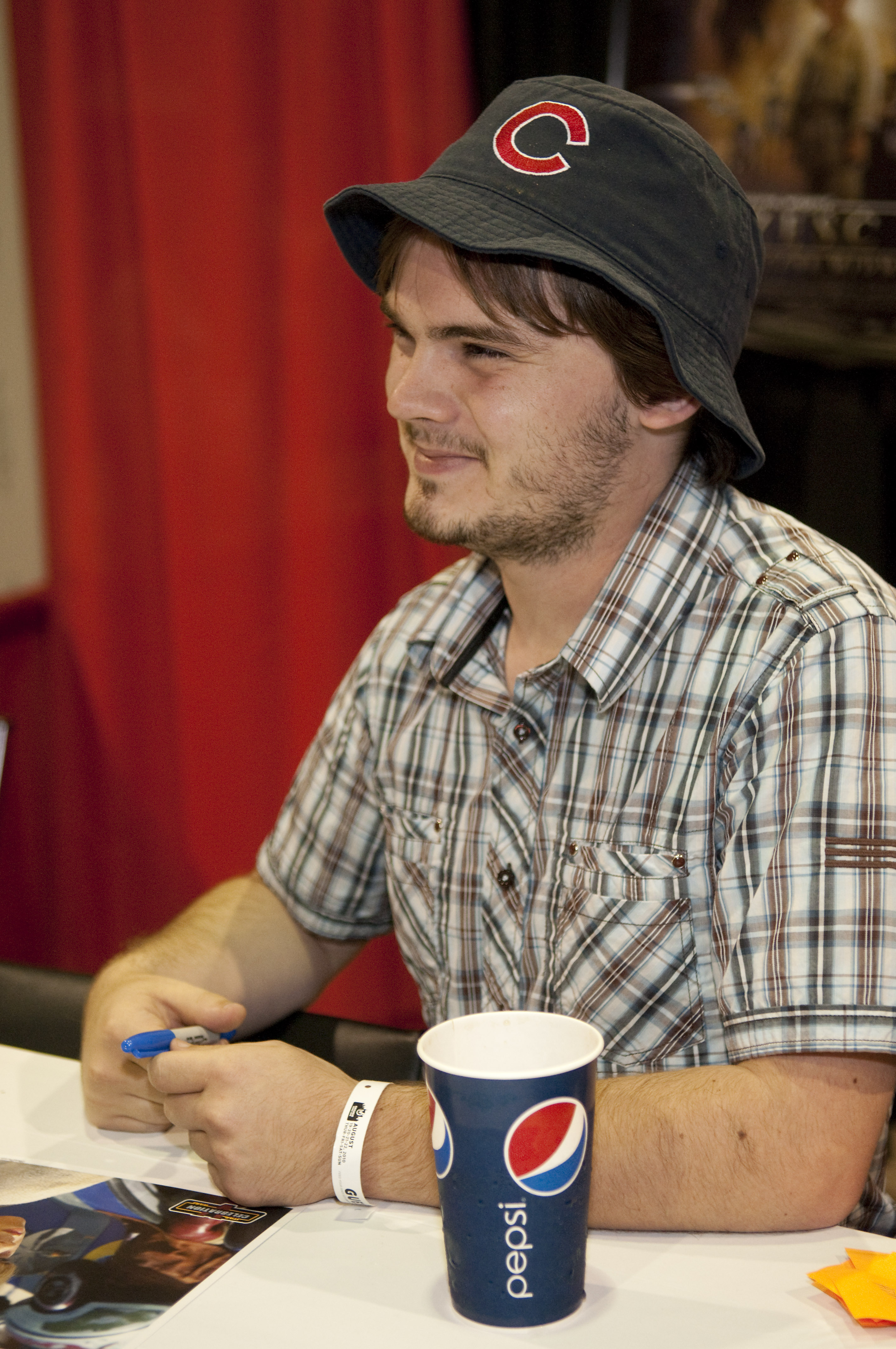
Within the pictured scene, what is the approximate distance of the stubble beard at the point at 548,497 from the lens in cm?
128

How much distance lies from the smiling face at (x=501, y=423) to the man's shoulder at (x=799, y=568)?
5.5 inches

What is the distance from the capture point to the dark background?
77.9 inches

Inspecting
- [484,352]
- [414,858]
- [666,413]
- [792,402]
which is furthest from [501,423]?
[792,402]

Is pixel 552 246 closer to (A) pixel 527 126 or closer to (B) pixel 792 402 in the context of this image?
(A) pixel 527 126

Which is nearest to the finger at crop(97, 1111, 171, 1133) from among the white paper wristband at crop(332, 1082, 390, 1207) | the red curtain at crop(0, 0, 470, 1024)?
the white paper wristband at crop(332, 1082, 390, 1207)

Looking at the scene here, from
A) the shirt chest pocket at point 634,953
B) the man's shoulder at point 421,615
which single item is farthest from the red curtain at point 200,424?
the shirt chest pocket at point 634,953

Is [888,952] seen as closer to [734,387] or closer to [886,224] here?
[734,387]

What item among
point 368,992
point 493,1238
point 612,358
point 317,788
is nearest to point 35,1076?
point 317,788

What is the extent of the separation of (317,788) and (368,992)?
1.10m

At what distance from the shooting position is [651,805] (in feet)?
3.86

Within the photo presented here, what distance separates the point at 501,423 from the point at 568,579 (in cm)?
18

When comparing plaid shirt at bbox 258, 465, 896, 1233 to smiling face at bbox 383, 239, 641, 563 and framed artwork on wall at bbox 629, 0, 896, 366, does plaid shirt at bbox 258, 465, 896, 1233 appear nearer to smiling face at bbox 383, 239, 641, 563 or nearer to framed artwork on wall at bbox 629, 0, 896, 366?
smiling face at bbox 383, 239, 641, 563

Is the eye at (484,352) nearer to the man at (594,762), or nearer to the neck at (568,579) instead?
the man at (594,762)

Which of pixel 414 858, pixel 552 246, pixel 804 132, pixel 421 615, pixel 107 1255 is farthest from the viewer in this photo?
pixel 804 132
